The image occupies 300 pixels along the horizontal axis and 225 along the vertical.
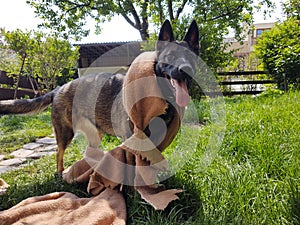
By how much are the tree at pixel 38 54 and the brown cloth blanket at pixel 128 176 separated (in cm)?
859

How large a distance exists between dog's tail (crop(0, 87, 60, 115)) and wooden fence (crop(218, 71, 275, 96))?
25.0 ft

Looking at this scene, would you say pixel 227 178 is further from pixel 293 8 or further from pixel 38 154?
pixel 293 8

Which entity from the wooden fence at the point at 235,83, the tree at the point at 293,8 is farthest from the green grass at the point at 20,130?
the tree at the point at 293,8

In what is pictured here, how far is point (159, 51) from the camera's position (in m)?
1.87

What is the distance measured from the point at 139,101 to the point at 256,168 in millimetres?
1171

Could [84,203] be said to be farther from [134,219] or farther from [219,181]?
[219,181]

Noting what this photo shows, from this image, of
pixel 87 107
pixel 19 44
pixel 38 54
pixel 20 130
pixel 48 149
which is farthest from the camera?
pixel 38 54

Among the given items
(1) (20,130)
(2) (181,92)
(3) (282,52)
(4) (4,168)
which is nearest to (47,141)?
(1) (20,130)

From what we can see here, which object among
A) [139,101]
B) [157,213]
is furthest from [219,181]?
[139,101]

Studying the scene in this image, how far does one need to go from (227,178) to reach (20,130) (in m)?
5.20

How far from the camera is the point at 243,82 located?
31.1 feet

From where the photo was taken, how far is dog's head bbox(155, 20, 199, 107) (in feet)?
5.46

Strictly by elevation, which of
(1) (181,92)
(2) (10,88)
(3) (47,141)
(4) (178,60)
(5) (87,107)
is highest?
(4) (178,60)

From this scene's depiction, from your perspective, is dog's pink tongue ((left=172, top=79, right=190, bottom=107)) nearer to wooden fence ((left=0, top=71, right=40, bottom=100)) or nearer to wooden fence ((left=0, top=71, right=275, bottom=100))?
wooden fence ((left=0, top=71, right=275, bottom=100))
